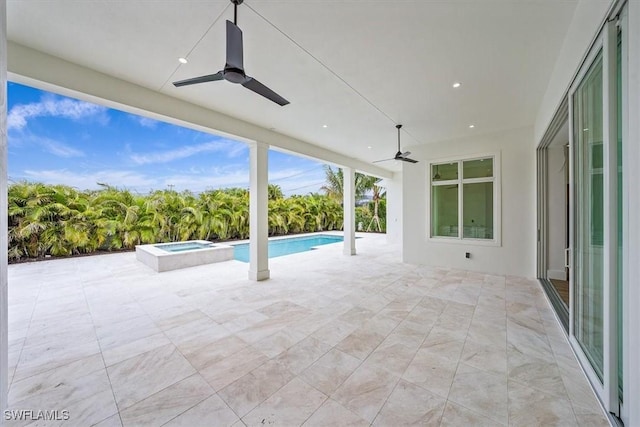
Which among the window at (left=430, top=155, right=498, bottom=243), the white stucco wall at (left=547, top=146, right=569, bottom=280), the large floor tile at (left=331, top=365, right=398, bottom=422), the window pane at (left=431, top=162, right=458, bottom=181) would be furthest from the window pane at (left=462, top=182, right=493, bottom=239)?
the large floor tile at (left=331, top=365, right=398, bottom=422)

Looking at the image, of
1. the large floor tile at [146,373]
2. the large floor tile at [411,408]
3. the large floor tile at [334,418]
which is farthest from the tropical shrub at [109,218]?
the large floor tile at [411,408]

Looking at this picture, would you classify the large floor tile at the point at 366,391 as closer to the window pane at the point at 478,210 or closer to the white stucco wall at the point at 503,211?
the white stucco wall at the point at 503,211

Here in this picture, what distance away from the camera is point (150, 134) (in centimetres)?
1666

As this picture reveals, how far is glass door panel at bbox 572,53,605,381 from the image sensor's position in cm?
187

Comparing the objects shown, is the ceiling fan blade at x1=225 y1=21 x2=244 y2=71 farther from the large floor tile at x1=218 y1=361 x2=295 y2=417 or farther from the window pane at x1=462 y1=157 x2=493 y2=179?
the window pane at x1=462 y1=157 x2=493 y2=179

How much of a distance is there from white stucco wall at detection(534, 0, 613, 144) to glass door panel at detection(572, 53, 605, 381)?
0.65 ft

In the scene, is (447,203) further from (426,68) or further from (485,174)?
(426,68)

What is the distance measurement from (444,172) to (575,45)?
13.4ft

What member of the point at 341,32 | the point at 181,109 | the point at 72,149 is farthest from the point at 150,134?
the point at 341,32

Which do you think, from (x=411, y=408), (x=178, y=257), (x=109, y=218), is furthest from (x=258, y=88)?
(x=109, y=218)

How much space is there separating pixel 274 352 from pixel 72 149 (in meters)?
16.0

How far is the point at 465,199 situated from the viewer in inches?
233

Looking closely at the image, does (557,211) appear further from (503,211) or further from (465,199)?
(465,199)

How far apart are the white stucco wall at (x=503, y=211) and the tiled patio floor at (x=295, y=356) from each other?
95 cm
